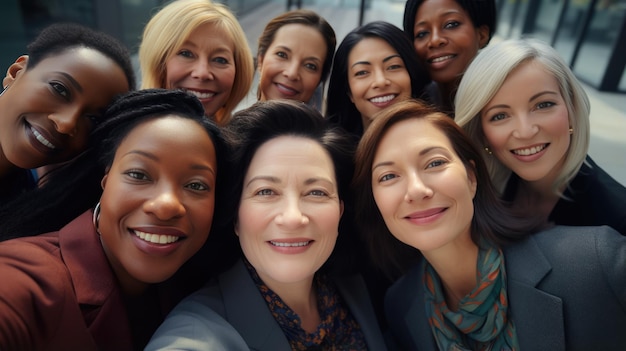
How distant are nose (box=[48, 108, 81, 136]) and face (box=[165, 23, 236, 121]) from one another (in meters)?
0.84

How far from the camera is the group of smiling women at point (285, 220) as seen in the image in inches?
52.4

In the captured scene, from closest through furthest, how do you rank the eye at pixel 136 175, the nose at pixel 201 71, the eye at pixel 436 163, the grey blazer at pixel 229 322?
the grey blazer at pixel 229 322
the eye at pixel 136 175
the eye at pixel 436 163
the nose at pixel 201 71

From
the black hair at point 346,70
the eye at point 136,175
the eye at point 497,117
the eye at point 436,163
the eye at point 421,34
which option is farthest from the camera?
the eye at point 421,34

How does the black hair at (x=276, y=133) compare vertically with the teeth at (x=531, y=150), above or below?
above

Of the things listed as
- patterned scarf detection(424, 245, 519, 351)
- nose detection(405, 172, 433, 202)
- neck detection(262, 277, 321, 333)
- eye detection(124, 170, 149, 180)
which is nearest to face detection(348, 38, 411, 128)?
nose detection(405, 172, 433, 202)

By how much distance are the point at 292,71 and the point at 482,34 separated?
4.50ft

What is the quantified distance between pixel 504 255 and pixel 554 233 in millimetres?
216

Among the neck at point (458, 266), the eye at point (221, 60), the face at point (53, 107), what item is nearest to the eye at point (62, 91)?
the face at point (53, 107)

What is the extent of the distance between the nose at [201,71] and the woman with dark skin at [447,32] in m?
1.25

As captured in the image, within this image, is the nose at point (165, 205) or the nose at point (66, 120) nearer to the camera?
the nose at point (165, 205)

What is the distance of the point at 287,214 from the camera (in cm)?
140

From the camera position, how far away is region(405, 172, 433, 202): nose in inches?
58.6

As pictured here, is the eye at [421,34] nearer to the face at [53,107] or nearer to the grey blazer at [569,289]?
the grey blazer at [569,289]

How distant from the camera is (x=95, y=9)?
5426mm
